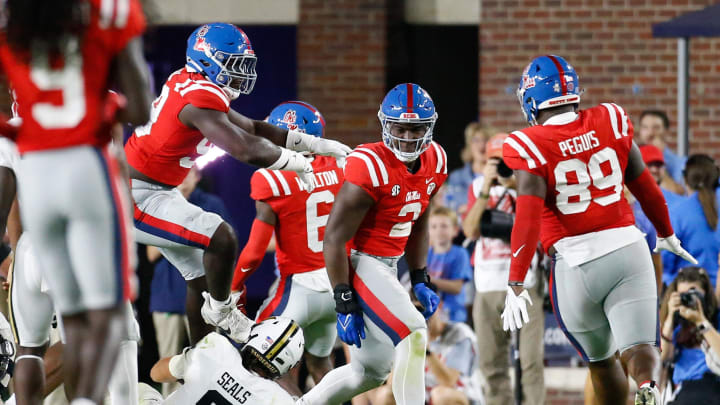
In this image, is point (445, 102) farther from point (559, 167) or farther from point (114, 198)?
point (114, 198)

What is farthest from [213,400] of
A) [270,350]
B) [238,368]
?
[270,350]

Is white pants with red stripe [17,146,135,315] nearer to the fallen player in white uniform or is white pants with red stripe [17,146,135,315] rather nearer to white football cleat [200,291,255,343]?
the fallen player in white uniform

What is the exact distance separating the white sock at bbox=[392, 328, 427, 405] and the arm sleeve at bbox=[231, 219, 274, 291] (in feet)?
A: 5.00

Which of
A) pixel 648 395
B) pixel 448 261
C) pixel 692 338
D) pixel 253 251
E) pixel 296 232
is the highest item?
pixel 296 232

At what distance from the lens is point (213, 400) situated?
4910mm

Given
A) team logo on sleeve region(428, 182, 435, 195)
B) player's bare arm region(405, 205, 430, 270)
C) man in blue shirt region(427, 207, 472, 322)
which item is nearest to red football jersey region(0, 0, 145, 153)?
team logo on sleeve region(428, 182, 435, 195)

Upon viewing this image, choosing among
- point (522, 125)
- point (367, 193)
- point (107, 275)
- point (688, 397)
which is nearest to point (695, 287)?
point (688, 397)

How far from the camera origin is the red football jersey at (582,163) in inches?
209

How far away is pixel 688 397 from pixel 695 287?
0.64 m

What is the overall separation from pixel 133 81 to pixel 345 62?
24.1 feet

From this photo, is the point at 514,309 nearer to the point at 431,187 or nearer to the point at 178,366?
the point at 431,187

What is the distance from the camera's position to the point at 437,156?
5.71 metres

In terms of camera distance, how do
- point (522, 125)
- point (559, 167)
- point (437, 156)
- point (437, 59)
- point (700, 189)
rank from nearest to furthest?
point (559, 167) → point (437, 156) → point (700, 189) → point (522, 125) → point (437, 59)

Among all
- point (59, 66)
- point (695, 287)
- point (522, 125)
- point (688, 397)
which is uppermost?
point (59, 66)
